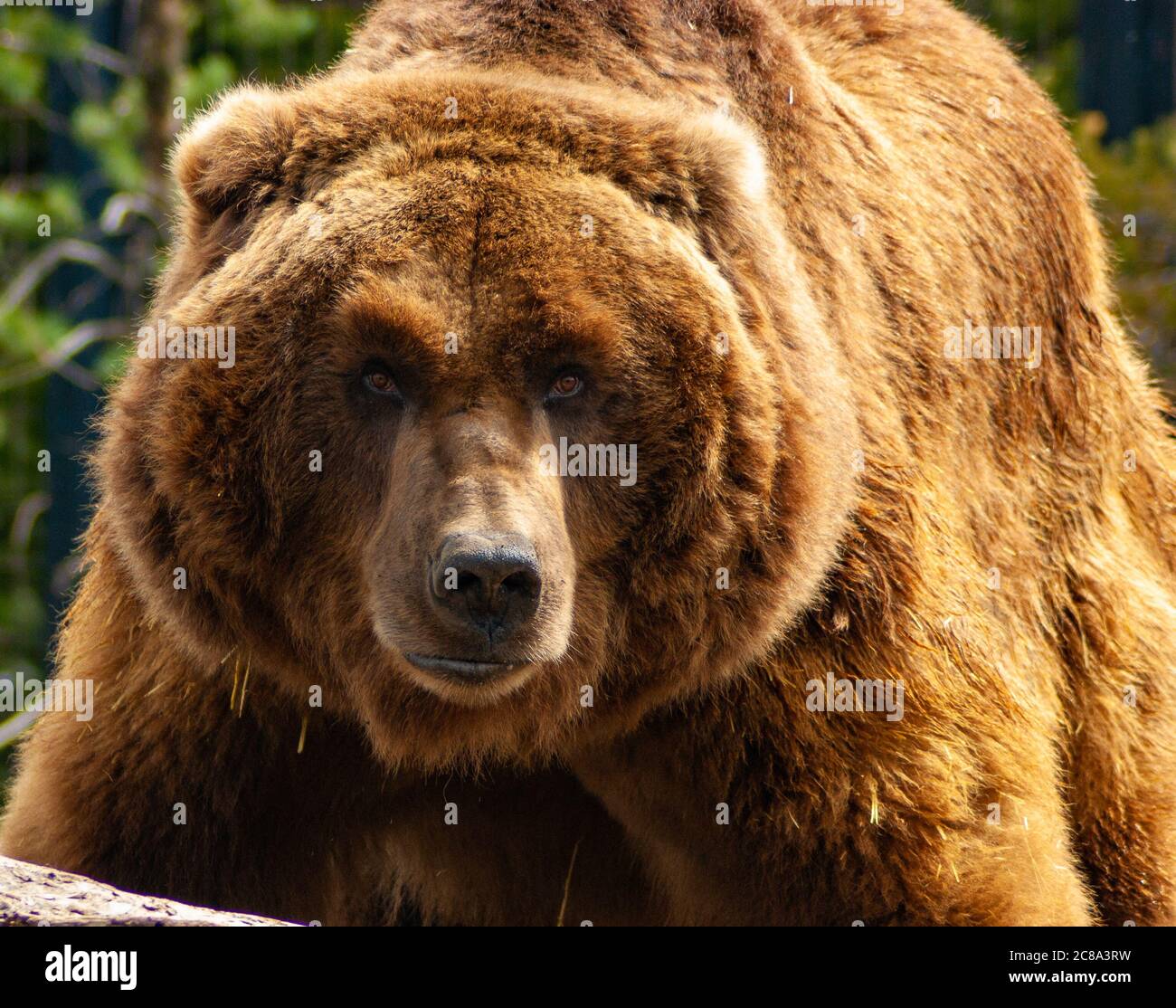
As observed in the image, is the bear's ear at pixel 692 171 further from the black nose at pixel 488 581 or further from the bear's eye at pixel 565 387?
the black nose at pixel 488 581

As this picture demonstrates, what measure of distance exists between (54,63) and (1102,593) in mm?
7301

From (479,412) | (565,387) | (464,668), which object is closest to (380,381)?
(479,412)

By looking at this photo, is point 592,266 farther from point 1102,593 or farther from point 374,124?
point 1102,593

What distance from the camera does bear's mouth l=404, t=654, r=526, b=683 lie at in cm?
352

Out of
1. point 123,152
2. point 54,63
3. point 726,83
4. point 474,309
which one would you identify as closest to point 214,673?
point 474,309

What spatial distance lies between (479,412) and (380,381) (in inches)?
9.9

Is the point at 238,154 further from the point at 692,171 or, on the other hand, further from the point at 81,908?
the point at 81,908

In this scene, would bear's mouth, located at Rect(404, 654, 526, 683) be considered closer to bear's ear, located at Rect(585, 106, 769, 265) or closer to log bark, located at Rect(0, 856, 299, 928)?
log bark, located at Rect(0, 856, 299, 928)

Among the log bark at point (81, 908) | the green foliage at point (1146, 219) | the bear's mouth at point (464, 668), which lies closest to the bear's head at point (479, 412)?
the bear's mouth at point (464, 668)

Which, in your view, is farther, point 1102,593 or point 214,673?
point 1102,593

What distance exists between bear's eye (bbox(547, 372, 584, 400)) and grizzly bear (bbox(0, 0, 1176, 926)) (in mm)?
15

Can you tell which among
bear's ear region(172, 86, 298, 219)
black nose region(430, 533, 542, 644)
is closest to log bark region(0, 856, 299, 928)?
black nose region(430, 533, 542, 644)

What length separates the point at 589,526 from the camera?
3.72 metres

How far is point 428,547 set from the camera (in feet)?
11.3
